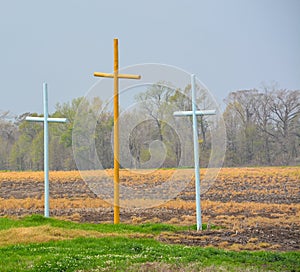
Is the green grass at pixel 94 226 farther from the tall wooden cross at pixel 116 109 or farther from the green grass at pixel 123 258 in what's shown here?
the green grass at pixel 123 258

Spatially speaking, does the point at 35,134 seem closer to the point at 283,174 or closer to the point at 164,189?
the point at 283,174

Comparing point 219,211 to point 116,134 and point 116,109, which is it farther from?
point 116,109

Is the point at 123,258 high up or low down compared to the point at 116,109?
down

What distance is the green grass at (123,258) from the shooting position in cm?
883

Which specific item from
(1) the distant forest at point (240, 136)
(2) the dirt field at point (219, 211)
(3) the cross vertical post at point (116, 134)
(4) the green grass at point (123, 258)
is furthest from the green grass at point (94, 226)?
(1) the distant forest at point (240, 136)

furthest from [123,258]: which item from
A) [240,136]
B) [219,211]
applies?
[240,136]

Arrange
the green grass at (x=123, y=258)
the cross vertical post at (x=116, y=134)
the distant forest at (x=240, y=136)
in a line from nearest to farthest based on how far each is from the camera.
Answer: the green grass at (x=123, y=258) → the cross vertical post at (x=116, y=134) → the distant forest at (x=240, y=136)

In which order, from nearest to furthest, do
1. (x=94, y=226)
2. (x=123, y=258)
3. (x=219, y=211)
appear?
(x=123, y=258)
(x=94, y=226)
(x=219, y=211)

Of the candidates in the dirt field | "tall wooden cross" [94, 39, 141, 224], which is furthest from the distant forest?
"tall wooden cross" [94, 39, 141, 224]

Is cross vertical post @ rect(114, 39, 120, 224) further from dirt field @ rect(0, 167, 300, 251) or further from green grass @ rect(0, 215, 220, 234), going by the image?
green grass @ rect(0, 215, 220, 234)

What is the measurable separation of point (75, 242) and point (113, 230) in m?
2.65

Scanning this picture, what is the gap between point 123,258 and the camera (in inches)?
377

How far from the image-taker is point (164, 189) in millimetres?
17203

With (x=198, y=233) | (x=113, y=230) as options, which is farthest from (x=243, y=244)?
(x=113, y=230)
